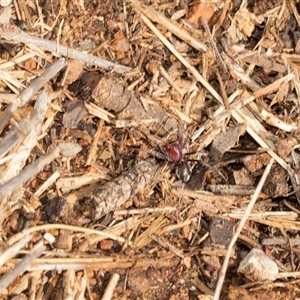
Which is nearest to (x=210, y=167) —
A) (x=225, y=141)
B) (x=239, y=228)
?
(x=225, y=141)

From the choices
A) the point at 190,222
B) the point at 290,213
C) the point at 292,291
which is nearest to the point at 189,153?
the point at 190,222

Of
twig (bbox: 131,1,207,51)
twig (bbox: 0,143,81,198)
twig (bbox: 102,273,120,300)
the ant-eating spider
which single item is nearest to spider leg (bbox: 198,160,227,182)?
the ant-eating spider

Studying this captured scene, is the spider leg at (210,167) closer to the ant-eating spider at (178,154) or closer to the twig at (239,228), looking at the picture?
the ant-eating spider at (178,154)

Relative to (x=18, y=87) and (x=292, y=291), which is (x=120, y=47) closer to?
(x=18, y=87)

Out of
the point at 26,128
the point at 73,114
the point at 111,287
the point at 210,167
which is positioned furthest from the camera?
the point at 210,167

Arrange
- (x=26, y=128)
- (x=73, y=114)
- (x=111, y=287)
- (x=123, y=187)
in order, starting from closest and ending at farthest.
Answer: (x=26, y=128)
(x=111, y=287)
(x=123, y=187)
(x=73, y=114)

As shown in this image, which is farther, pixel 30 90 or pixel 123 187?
pixel 123 187

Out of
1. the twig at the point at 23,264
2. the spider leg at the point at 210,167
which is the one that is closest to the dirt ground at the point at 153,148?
the spider leg at the point at 210,167

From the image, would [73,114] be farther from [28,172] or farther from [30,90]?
[28,172]
